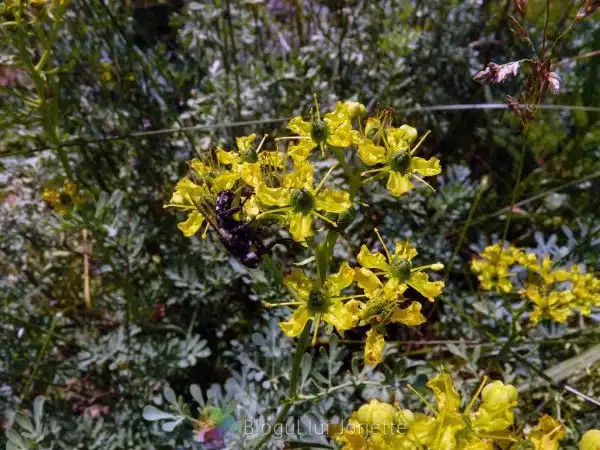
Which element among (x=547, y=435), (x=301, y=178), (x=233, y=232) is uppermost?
(x=301, y=178)

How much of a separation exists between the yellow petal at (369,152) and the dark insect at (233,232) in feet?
1.03

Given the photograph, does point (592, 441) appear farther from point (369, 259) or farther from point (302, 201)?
point (302, 201)

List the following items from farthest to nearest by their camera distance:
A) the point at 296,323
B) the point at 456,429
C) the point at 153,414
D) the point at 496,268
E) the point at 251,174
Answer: the point at 496,268 < the point at 153,414 < the point at 251,174 < the point at 296,323 < the point at 456,429

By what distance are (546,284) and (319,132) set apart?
1.18 metres

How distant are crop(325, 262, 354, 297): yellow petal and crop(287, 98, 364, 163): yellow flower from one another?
0.89 ft

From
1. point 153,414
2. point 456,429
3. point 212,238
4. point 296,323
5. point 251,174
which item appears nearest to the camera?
point 456,429

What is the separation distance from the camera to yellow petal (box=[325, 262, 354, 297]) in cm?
125

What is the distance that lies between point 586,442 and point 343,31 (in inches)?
86.6

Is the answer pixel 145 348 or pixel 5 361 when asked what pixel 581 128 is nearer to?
pixel 145 348

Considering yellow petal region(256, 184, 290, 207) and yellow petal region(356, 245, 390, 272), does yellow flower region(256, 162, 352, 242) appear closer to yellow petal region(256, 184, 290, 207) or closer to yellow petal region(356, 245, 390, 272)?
yellow petal region(256, 184, 290, 207)

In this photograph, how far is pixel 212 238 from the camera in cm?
250

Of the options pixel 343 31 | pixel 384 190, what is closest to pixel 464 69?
pixel 343 31

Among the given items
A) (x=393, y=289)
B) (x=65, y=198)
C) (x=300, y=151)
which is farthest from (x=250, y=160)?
→ (x=65, y=198)

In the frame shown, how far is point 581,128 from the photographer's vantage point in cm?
319
